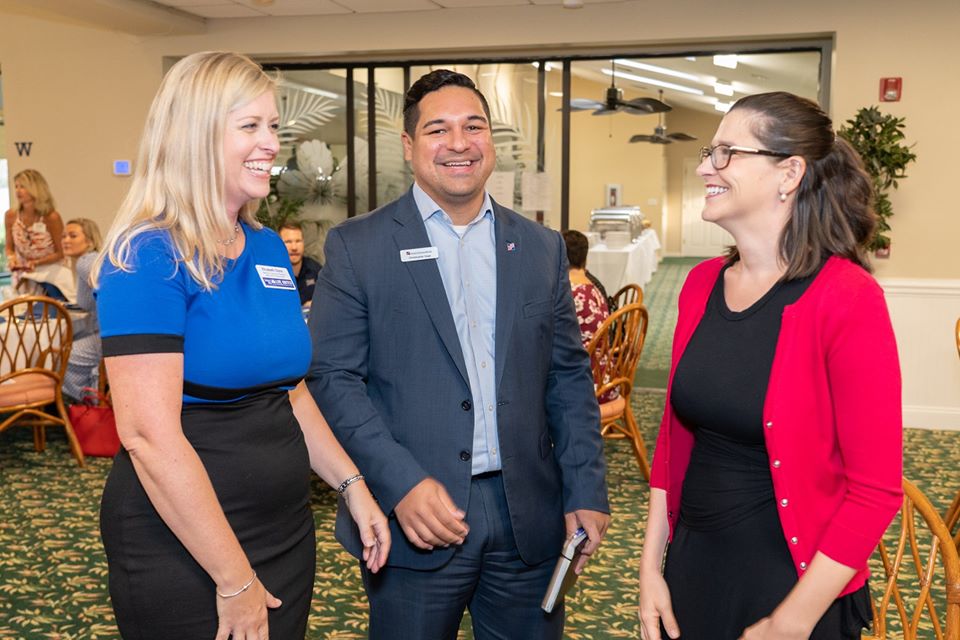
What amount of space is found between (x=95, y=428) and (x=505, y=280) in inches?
165

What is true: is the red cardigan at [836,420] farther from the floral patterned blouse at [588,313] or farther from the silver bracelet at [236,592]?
the floral patterned blouse at [588,313]

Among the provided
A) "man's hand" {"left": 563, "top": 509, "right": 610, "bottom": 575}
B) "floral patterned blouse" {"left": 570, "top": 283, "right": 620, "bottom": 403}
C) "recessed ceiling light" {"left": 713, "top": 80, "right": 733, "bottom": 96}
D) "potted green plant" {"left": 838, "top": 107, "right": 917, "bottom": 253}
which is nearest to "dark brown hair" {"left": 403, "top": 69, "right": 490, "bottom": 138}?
"man's hand" {"left": 563, "top": 509, "right": 610, "bottom": 575}

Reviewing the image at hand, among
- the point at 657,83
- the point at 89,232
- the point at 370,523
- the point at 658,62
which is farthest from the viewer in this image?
the point at 657,83

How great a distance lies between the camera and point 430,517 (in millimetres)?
1738

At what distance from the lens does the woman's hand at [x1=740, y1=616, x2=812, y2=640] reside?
1.40 meters

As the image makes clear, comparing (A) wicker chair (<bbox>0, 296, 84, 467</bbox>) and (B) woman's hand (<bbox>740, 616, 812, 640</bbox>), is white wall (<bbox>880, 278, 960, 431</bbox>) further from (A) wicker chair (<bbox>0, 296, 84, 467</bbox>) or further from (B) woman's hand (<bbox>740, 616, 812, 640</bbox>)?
(B) woman's hand (<bbox>740, 616, 812, 640</bbox>)

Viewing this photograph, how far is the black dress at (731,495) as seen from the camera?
1492mm

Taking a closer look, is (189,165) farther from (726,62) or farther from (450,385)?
(726,62)

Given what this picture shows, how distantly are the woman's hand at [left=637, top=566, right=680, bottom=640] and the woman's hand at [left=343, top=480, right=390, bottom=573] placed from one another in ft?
1.62

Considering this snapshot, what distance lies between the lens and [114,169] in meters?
7.93

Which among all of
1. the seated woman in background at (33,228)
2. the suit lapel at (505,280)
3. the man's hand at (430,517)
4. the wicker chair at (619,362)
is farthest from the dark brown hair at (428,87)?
→ the seated woman in background at (33,228)

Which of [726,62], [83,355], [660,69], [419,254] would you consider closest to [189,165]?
[419,254]

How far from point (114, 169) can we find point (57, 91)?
2.88 feet

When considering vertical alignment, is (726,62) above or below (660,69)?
below
